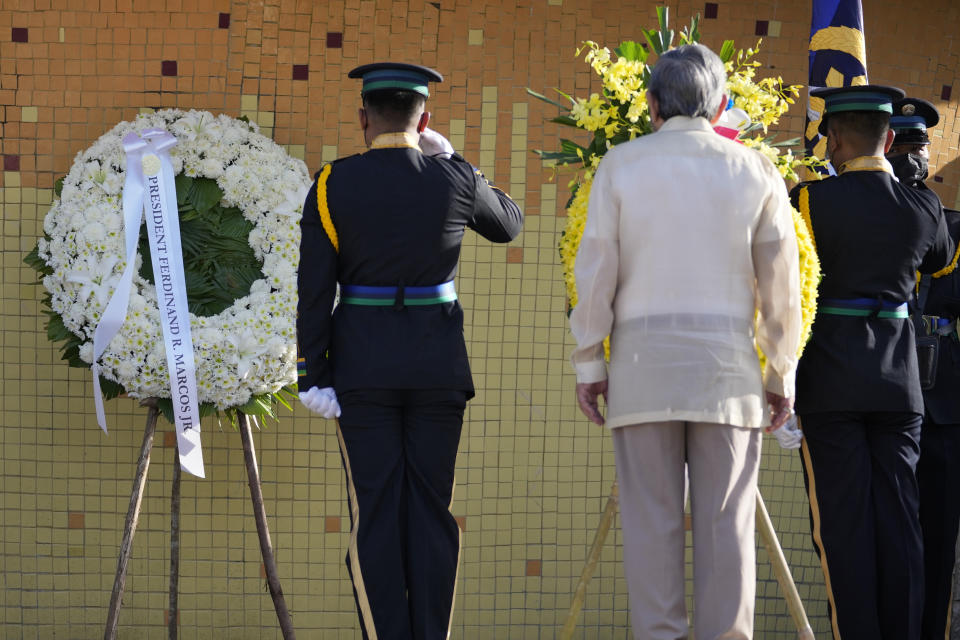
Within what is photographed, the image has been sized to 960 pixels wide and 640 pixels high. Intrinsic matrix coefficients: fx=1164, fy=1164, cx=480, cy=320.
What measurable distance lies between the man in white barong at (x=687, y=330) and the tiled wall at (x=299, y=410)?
5.40 ft

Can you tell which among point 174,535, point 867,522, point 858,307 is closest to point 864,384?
point 858,307

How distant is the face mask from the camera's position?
158 inches

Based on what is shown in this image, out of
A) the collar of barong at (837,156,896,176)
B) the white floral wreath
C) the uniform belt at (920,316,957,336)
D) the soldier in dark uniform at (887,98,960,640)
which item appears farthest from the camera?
the uniform belt at (920,316,957,336)

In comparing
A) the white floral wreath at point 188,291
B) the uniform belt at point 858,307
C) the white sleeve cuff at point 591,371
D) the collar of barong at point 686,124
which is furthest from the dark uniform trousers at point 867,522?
the white floral wreath at point 188,291

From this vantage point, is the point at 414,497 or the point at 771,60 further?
the point at 771,60

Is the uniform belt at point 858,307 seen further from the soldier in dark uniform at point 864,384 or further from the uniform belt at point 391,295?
the uniform belt at point 391,295

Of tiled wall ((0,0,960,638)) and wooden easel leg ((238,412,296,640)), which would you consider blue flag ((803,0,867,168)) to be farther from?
wooden easel leg ((238,412,296,640))

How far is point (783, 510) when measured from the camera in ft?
15.9

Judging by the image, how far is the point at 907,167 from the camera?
4.02 m

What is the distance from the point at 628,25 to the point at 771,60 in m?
0.63

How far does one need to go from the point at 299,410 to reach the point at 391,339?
137 cm

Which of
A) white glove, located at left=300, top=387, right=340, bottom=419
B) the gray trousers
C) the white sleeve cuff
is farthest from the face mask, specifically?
white glove, located at left=300, top=387, right=340, bottom=419

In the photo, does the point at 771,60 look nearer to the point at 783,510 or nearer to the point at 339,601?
the point at 783,510

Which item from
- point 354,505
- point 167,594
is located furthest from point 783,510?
point 167,594
